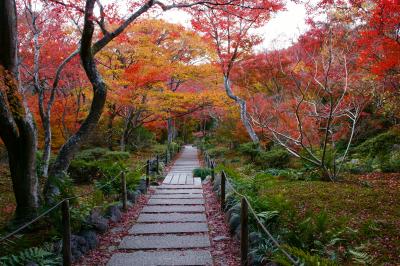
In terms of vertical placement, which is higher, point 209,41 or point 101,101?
point 209,41

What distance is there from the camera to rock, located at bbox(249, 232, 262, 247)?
16.7 feet

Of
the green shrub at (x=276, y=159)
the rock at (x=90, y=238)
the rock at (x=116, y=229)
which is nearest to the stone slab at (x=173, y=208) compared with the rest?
the rock at (x=116, y=229)

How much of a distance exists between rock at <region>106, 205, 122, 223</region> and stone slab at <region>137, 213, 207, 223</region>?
45cm

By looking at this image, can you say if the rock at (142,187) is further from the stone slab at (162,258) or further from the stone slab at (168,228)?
the stone slab at (162,258)

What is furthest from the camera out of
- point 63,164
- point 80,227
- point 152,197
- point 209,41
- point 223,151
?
point 223,151

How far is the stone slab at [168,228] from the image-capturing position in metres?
6.33

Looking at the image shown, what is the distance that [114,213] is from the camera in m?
7.17

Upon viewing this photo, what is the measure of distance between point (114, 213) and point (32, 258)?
2857 mm

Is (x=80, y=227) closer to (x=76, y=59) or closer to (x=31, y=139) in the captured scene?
(x=31, y=139)

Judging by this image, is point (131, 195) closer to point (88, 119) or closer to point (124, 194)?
point (124, 194)

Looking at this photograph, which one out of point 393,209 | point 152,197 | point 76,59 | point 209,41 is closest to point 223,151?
point 209,41

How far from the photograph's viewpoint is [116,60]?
18.6 m

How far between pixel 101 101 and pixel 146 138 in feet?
66.6

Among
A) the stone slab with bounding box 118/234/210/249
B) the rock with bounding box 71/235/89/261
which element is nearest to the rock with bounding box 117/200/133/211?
the stone slab with bounding box 118/234/210/249
